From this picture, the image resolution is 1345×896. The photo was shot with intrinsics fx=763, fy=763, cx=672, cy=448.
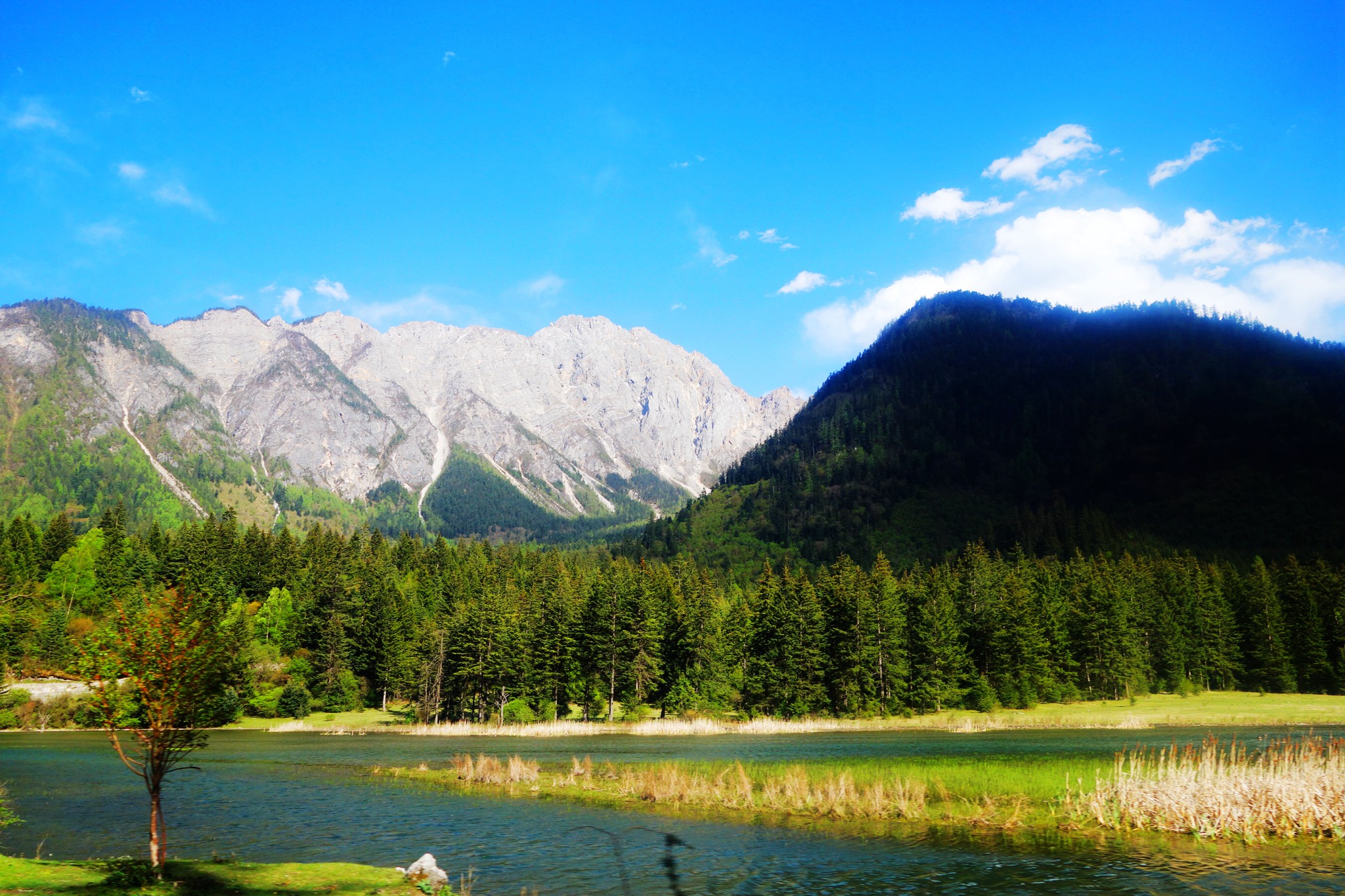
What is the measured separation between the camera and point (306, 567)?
6550 inches

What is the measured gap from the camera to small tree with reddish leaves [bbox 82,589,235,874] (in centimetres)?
2025

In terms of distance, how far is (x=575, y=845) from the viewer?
2998 centimetres

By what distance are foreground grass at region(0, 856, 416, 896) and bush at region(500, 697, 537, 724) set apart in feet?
269

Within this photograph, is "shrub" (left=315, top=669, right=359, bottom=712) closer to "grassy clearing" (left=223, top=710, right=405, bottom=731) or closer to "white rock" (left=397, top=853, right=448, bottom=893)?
"grassy clearing" (left=223, top=710, right=405, bottom=731)

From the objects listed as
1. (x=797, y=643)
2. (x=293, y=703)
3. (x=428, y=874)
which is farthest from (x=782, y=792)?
(x=293, y=703)

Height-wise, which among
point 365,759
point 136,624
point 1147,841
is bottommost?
point 365,759

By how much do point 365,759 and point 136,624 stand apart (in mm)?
49633

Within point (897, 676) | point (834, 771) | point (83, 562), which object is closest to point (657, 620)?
point (897, 676)

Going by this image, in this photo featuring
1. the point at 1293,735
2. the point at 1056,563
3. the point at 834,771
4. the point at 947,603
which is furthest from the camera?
the point at 1056,563

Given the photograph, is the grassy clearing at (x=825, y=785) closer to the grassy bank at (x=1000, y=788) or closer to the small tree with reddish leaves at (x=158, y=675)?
the grassy bank at (x=1000, y=788)

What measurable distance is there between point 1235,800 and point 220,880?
112 ft

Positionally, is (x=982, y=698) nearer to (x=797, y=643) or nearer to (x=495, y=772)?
(x=797, y=643)

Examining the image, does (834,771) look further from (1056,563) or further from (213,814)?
(1056,563)

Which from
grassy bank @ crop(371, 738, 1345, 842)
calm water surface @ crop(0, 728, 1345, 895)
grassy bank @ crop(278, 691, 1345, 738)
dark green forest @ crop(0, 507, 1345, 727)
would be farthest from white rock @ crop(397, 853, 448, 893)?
dark green forest @ crop(0, 507, 1345, 727)
